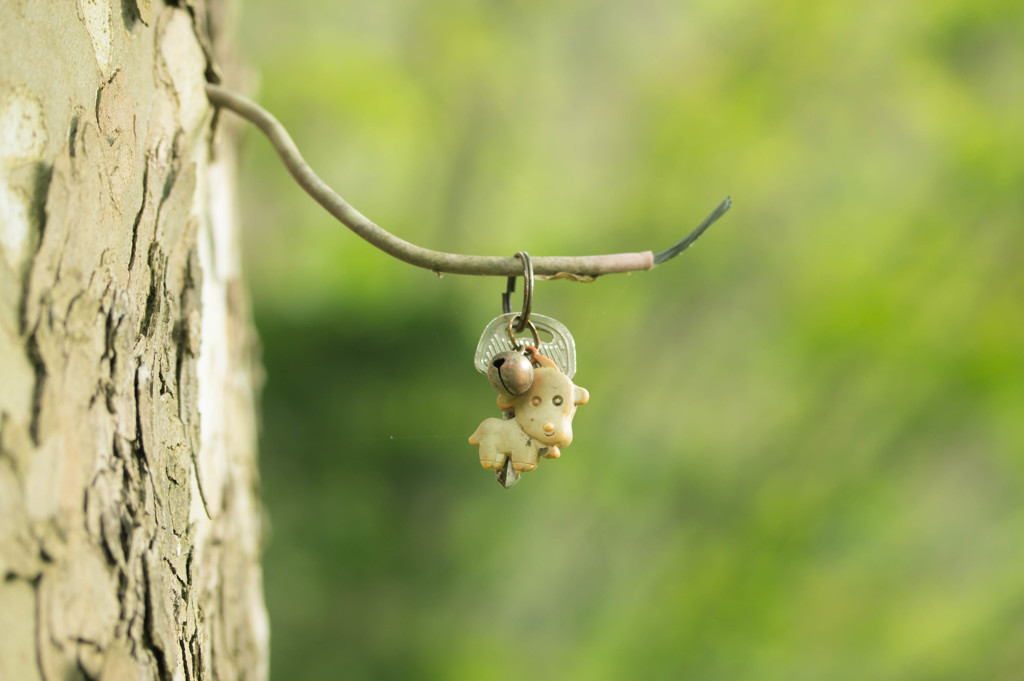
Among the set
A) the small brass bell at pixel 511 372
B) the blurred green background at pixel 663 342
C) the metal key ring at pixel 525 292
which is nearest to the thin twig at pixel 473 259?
the metal key ring at pixel 525 292

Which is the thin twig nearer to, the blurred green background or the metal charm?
the metal charm

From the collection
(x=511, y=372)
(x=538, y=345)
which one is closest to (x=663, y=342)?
(x=538, y=345)

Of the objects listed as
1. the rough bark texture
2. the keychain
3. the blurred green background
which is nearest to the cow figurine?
the keychain

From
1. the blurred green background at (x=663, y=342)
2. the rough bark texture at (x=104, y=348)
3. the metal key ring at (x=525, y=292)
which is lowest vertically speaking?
the rough bark texture at (x=104, y=348)

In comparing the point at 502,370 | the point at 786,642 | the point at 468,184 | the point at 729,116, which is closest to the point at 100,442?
the point at 502,370

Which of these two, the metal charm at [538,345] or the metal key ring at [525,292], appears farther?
the metal charm at [538,345]

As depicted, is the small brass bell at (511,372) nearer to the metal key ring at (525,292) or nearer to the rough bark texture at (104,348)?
the metal key ring at (525,292)

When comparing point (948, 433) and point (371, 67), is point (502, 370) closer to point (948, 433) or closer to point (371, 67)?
point (371, 67)
